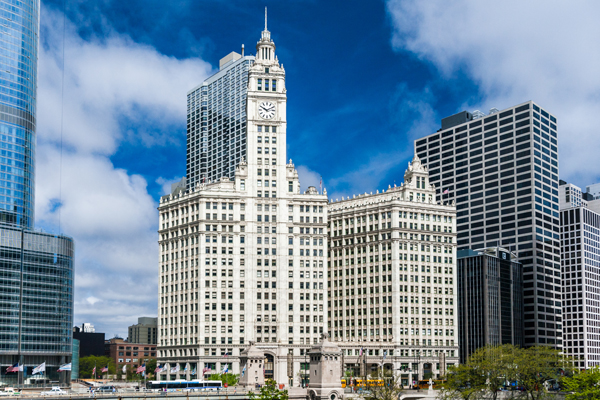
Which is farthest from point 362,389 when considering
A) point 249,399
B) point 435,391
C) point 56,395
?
point 56,395

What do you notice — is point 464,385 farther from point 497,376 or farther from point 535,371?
point 535,371

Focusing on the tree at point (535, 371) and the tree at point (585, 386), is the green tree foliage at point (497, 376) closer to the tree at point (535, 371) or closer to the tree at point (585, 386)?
the tree at point (535, 371)

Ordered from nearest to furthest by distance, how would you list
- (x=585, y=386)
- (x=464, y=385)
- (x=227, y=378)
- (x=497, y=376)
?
(x=585, y=386) → (x=497, y=376) → (x=464, y=385) → (x=227, y=378)

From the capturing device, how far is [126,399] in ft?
430

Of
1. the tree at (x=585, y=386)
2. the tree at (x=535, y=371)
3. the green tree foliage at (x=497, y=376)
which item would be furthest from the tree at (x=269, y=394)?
the tree at (x=535, y=371)

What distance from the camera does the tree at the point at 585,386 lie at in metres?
134

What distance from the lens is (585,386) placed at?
5468 inches

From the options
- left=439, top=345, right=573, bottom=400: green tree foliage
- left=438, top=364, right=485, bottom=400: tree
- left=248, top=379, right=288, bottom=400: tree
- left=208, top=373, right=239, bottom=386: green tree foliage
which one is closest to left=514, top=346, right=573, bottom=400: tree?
left=439, top=345, right=573, bottom=400: green tree foliage

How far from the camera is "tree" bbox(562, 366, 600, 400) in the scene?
134375 mm

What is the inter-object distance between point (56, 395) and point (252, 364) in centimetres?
3437

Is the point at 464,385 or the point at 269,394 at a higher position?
the point at 269,394

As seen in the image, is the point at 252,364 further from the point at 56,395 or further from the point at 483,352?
the point at 483,352

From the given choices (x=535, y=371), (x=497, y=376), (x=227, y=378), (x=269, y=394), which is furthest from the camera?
(x=227, y=378)

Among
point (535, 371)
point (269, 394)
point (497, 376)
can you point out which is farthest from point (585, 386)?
point (269, 394)
